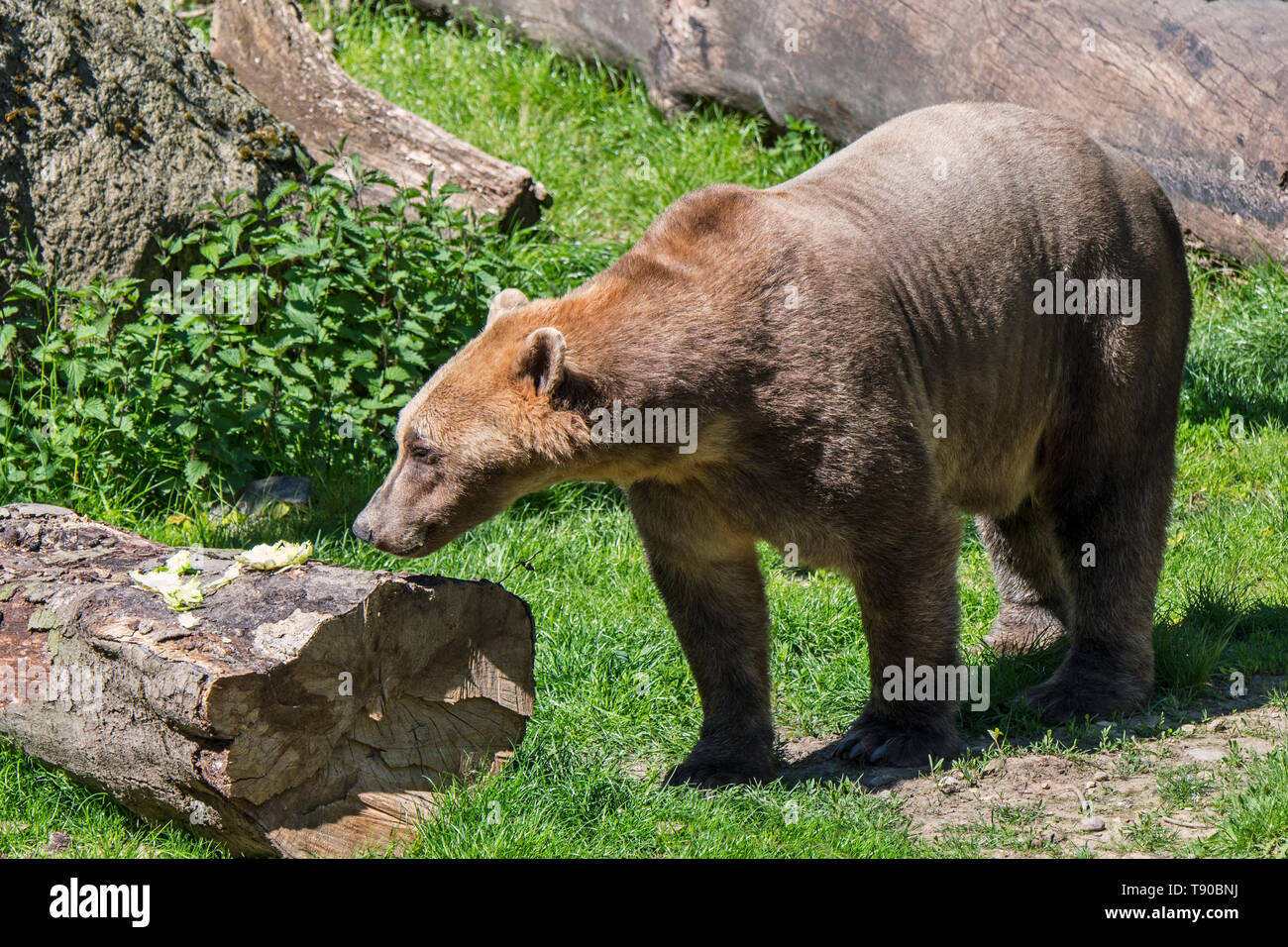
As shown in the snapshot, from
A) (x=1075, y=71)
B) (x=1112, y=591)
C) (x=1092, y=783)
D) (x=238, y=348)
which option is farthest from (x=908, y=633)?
(x=1075, y=71)

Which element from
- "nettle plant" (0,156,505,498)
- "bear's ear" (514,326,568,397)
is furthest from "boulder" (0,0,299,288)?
"bear's ear" (514,326,568,397)

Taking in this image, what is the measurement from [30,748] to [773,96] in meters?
7.29

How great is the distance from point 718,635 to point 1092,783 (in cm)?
Result: 140

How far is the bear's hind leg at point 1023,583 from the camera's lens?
620cm

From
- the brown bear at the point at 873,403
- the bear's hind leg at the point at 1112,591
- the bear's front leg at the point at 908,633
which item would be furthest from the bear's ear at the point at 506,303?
the bear's hind leg at the point at 1112,591

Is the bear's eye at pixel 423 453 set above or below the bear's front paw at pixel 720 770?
above

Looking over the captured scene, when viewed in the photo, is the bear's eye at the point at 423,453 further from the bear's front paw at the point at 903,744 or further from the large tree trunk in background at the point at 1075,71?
the large tree trunk in background at the point at 1075,71

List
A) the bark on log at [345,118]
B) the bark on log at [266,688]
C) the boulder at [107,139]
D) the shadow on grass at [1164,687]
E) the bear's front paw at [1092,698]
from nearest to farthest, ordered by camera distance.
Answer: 1. the bark on log at [266,688]
2. the shadow on grass at [1164,687]
3. the bear's front paw at [1092,698]
4. the boulder at [107,139]
5. the bark on log at [345,118]

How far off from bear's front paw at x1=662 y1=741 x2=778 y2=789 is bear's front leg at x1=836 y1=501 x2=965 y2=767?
1.14 feet

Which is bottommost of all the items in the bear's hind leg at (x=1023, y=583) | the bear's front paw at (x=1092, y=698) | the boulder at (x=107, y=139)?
the bear's front paw at (x=1092, y=698)

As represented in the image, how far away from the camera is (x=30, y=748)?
4.60 m

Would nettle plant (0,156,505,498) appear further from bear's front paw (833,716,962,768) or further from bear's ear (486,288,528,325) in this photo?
bear's front paw (833,716,962,768)

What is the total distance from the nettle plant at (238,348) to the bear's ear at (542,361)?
2850 millimetres

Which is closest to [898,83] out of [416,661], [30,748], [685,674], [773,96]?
[773,96]
